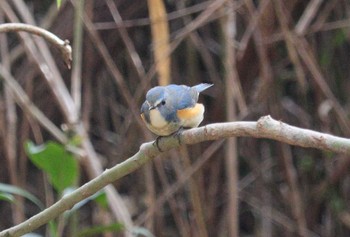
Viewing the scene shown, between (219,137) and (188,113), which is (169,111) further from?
(219,137)

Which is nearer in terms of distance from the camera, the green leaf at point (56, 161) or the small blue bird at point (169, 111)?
the small blue bird at point (169, 111)

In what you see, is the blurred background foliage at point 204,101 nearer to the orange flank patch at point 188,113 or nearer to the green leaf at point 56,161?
the green leaf at point 56,161

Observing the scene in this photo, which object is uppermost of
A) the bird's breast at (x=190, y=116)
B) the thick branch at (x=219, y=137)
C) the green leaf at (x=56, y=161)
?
the green leaf at (x=56, y=161)

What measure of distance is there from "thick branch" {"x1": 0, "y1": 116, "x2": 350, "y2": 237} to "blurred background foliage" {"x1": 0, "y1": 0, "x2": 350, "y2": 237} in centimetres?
114

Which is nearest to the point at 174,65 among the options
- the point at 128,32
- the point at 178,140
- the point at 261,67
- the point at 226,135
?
the point at 128,32

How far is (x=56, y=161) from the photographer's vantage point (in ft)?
6.64

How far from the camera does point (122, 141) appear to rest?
2.86 metres

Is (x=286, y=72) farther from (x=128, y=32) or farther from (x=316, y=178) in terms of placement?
(x=128, y=32)

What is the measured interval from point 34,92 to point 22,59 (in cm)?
16

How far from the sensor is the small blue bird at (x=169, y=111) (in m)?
1.48

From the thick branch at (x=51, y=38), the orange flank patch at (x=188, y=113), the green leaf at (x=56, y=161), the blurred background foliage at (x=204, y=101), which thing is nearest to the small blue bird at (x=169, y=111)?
the orange flank patch at (x=188, y=113)

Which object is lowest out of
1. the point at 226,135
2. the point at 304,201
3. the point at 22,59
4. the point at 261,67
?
the point at 226,135

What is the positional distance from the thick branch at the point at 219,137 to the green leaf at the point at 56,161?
1.87 ft

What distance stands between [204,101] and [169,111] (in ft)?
4.59
